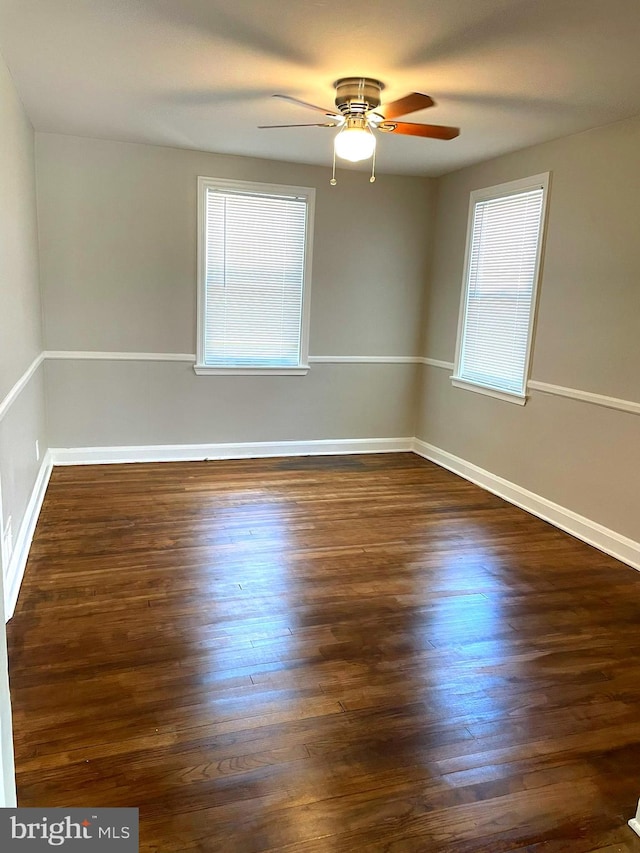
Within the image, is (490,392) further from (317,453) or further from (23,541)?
(23,541)

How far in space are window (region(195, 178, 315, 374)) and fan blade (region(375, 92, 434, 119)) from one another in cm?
221

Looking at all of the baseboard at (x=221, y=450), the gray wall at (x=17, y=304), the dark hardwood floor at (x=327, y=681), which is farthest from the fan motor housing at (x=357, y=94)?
the baseboard at (x=221, y=450)

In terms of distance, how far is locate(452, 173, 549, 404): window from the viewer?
444cm

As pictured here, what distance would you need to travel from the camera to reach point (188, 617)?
2771mm

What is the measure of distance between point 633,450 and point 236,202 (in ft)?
11.9

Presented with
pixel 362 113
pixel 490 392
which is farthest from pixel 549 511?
pixel 362 113

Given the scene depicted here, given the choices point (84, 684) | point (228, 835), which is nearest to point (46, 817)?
point (228, 835)

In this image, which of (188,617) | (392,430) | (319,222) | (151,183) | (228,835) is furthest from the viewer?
(392,430)

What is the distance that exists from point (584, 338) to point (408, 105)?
75.0 inches

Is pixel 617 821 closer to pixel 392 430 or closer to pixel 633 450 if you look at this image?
pixel 633 450

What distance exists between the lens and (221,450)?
18.0 ft

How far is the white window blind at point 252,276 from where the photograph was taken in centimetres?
512

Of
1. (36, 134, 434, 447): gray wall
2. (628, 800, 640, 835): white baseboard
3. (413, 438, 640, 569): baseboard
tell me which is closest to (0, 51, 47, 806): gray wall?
(36, 134, 434, 447): gray wall

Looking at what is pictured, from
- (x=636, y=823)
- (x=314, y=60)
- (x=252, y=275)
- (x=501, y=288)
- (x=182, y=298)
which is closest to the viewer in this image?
(x=636, y=823)
